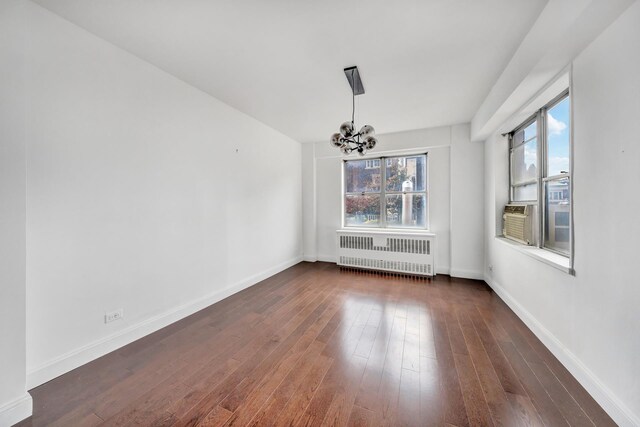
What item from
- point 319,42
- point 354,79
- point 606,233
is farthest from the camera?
point 354,79

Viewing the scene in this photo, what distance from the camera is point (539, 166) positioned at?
2.78 meters

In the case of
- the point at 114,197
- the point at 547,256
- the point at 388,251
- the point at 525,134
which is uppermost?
the point at 525,134

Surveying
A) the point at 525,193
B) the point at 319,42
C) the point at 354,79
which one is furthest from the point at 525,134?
the point at 319,42

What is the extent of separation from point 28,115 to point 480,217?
562 centimetres

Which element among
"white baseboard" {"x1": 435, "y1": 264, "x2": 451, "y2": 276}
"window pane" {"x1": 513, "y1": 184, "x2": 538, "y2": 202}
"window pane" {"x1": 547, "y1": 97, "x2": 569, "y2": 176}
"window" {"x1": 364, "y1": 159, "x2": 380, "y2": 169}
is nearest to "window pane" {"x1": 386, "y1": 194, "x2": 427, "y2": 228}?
"window" {"x1": 364, "y1": 159, "x2": 380, "y2": 169}

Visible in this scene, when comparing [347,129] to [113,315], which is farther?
[347,129]

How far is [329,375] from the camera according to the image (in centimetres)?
191

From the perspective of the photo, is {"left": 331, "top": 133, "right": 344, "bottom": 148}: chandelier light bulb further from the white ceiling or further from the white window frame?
the white window frame

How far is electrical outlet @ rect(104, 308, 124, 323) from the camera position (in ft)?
7.23

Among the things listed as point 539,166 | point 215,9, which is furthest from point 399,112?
point 215,9

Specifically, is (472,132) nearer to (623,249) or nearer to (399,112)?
(399,112)

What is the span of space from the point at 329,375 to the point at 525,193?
3.33 metres

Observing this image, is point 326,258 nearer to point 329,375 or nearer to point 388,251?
point 388,251

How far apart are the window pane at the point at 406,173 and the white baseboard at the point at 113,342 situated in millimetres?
3726
